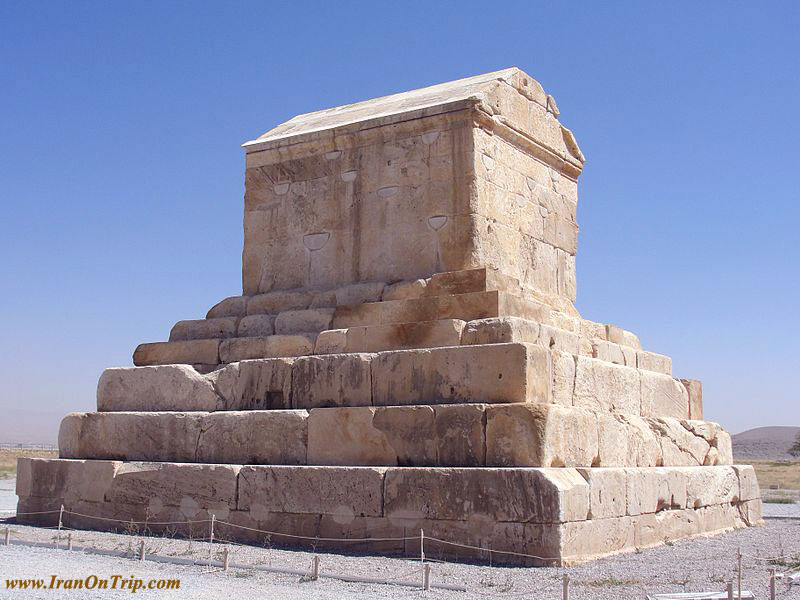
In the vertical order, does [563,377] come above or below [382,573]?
above

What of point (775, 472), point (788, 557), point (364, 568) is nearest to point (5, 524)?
point (364, 568)

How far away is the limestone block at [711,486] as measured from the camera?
29.0 ft

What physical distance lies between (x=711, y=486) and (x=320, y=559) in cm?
435

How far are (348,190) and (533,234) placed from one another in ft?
6.34

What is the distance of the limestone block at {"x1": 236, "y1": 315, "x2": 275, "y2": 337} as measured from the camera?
9.26 metres

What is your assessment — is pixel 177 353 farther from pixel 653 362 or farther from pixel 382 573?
pixel 653 362

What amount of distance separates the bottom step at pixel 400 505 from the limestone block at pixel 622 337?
147cm

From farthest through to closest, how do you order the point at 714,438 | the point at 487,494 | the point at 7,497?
the point at 7,497 → the point at 714,438 → the point at 487,494

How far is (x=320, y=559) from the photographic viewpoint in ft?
22.7

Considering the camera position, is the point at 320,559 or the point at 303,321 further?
the point at 303,321

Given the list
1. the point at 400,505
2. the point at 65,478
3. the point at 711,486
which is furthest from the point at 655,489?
the point at 65,478

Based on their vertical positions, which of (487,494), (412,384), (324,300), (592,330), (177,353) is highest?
(324,300)

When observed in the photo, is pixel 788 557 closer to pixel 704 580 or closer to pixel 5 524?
pixel 704 580

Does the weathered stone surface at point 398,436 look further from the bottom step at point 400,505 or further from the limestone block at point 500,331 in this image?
the limestone block at point 500,331
